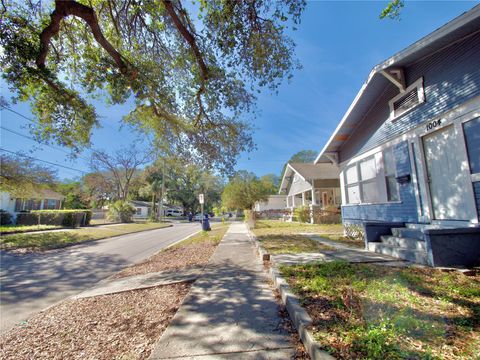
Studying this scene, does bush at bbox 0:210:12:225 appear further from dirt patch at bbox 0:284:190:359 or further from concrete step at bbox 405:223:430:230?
concrete step at bbox 405:223:430:230

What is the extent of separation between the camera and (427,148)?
5.99m

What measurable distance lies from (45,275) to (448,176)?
10394mm

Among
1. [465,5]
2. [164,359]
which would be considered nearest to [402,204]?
[465,5]

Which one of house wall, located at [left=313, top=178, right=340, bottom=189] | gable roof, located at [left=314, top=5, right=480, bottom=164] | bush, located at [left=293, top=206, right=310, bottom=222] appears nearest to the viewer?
gable roof, located at [left=314, top=5, right=480, bottom=164]

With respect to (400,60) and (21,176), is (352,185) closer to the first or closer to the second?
(400,60)

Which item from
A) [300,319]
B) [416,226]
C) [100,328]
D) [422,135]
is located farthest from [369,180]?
[100,328]

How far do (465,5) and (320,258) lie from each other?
764 cm

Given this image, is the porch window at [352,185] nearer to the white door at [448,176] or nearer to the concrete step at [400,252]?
the concrete step at [400,252]

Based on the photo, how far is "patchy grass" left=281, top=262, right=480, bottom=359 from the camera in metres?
2.01

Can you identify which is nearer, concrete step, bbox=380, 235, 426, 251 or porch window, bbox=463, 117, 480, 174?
porch window, bbox=463, 117, 480, 174

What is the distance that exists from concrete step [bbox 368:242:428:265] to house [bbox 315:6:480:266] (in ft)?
0.07

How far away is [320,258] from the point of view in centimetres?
551

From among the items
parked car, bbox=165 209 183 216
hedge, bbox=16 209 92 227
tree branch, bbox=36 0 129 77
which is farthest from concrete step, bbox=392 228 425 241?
parked car, bbox=165 209 183 216

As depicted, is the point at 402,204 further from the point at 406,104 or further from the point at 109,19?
the point at 109,19
